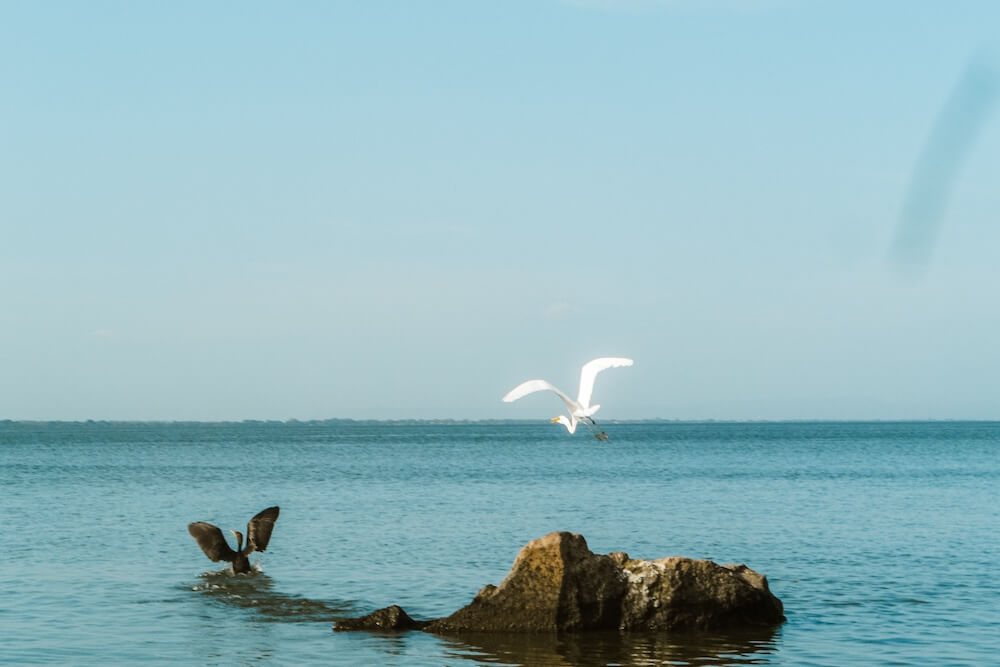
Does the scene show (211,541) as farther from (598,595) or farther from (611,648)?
(611,648)

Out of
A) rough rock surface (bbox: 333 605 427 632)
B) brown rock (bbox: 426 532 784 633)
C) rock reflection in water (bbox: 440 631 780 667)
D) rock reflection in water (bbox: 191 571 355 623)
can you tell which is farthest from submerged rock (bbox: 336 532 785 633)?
rock reflection in water (bbox: 191 571 355 623)

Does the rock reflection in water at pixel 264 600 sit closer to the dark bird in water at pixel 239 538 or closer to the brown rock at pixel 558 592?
the dark bird in water at pixel 239 538

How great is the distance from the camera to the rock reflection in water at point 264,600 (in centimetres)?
2467

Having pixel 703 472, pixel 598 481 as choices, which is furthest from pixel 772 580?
pixel 703 472

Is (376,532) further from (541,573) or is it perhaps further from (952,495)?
(952,495)

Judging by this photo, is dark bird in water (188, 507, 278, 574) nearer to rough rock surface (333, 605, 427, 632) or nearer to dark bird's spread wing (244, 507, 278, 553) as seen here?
dark bird's spread wing (244, 507, 278, 553)

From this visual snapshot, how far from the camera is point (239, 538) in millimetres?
29781

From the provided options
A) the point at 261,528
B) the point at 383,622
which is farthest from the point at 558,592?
the point at 261,528

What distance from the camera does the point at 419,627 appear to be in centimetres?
2227

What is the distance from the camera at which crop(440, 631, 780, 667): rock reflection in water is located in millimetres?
19531

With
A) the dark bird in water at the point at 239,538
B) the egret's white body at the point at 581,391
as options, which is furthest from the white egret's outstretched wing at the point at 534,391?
the dark bird in water at the point at 239,538

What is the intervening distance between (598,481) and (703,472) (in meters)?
12.6

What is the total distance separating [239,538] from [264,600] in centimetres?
337

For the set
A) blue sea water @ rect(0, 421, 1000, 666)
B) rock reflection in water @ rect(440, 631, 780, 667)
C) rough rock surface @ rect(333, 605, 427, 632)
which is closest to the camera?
rock reflection in water @ rect(440, 631, 780, 667)
